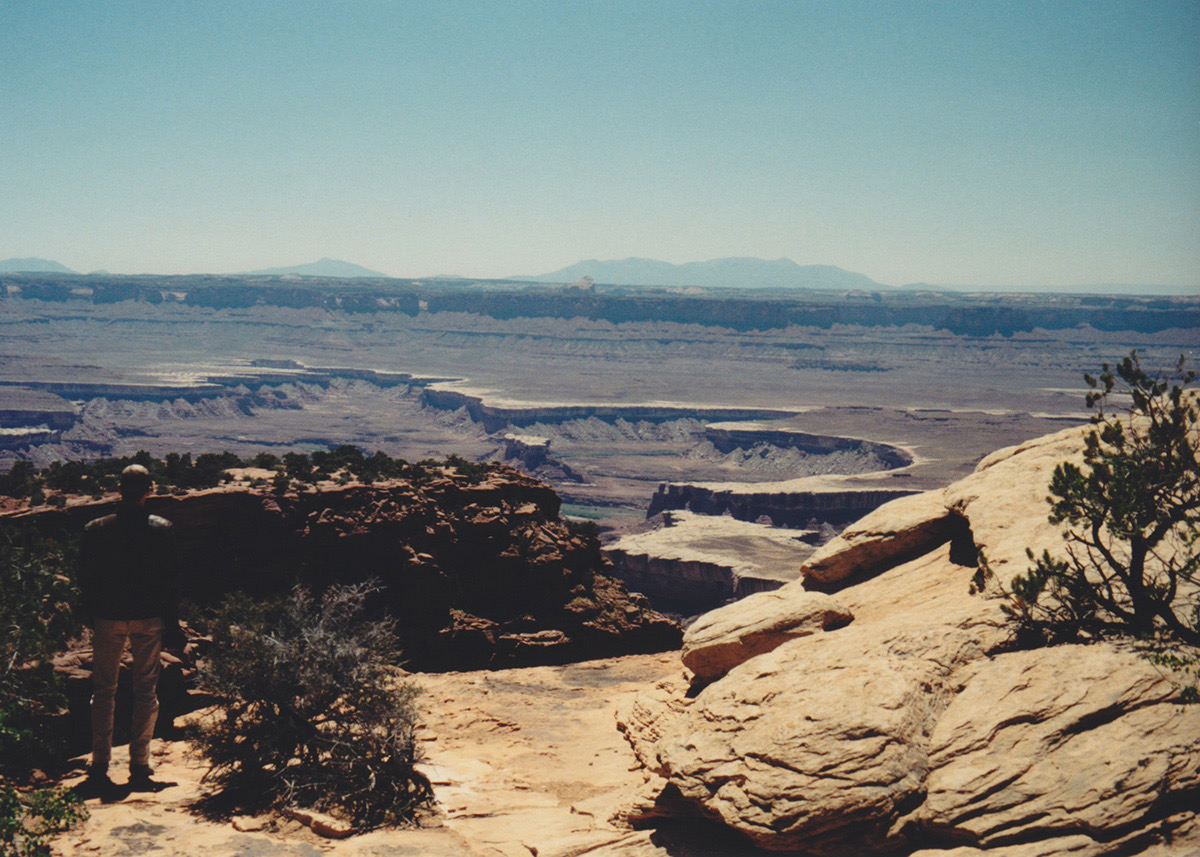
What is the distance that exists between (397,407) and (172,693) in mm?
185346

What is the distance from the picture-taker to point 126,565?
367 inches

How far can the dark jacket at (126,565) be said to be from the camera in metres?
9.32

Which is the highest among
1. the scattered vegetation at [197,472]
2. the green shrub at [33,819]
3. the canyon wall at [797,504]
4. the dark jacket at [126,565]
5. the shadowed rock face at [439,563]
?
the dark jacket at [126,565]

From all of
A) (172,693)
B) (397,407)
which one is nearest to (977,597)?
(172,693)

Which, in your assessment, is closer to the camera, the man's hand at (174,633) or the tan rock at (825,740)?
the tan rock at (825,740)

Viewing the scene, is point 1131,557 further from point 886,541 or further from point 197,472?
point 197,472

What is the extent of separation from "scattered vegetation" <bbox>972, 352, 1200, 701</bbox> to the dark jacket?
8.23 m

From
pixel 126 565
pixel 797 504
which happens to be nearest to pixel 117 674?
pixel 126 565

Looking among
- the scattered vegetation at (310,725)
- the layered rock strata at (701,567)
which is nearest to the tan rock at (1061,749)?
the scattered vegetation at (310,725)

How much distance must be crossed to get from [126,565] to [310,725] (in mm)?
3147

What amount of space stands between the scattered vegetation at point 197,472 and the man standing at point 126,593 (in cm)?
943

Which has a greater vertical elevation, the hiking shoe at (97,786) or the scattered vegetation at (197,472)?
the scattered vegetation at (197,472)

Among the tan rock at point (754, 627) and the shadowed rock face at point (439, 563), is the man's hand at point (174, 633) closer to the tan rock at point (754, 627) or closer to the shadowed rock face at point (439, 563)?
the tan rock at point (754, 627)

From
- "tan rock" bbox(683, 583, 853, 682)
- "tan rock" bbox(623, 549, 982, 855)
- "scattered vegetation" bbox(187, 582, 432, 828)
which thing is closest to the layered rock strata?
"tan rock" bbox(683, 583, 853, 682)
